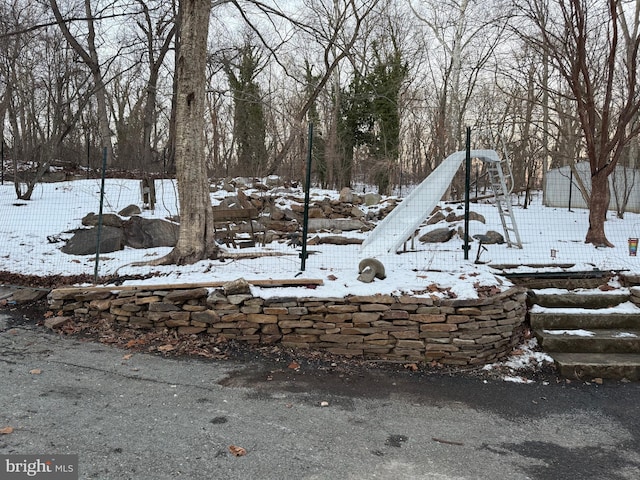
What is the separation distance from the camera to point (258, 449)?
3102mm

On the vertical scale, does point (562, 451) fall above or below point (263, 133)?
below

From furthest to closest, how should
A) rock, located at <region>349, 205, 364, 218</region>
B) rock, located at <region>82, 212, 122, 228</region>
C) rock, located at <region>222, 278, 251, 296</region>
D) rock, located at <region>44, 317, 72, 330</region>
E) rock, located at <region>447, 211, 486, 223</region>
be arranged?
1. rock, located at <region>349, 205, 364, 218</region>
2. rock, located at <region>447, 211, 486, 223</region>
3. rock, located at <region>82, 212, 122, 228</region>
4. rock, located at <region>44, 317, 72, 330</region>
5. rock, located at <region>222, 278, 251, 296</region>

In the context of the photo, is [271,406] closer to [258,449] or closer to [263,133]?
[258,449]

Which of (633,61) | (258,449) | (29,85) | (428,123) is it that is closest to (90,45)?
(29,85)

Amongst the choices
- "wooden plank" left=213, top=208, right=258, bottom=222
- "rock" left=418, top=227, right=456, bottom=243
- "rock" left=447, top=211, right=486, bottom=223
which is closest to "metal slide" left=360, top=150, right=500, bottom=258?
"rock" left=418, top=227, right=456, bottom=243

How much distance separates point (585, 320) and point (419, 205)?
156 inches

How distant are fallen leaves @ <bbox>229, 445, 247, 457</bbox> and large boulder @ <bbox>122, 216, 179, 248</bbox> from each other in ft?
23.5

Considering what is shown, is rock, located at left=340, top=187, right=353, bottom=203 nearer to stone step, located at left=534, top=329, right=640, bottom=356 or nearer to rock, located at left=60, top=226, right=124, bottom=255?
rock, located at left=60, top=226, right=124, bottom=255

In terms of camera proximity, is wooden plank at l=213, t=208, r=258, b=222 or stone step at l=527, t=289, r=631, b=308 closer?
stone step at l=527, t=289, r=631, b=308

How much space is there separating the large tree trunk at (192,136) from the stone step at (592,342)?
15.3 feet

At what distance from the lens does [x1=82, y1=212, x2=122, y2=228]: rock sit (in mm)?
10499

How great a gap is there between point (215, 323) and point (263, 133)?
2009 cm

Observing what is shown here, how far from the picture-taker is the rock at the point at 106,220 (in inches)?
413

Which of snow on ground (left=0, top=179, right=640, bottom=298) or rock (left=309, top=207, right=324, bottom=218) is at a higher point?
rock (left=309, top=207, right=324, bottom=218)
